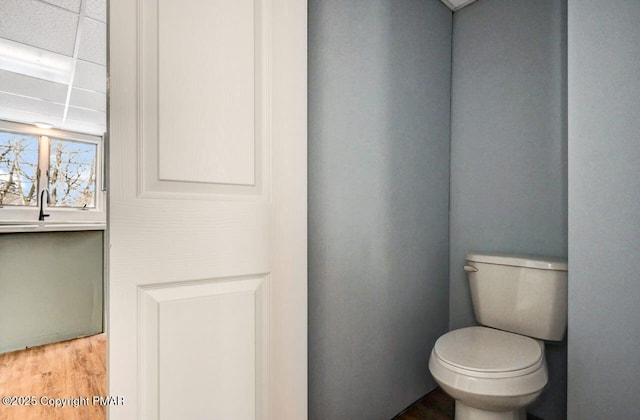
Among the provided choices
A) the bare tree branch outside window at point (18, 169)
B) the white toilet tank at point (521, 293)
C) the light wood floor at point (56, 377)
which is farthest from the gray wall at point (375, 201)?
the bare tree branch outside window at point (18, 169)

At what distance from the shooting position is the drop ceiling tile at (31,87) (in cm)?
248

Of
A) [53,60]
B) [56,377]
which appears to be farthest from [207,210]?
[53,60]

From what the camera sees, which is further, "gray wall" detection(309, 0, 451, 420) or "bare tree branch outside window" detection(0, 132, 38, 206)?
"bare tree branch outside window" detection(0, 132, 38, 206)

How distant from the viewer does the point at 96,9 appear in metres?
1.67

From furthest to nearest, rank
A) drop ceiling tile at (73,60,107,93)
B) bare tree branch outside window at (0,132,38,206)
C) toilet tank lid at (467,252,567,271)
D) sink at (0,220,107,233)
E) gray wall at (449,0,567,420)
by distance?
bare tree branch outside window at (0,132,38,206), sink at (0,220,107,233), drop ceiling tile at (73,60,107,93), gray wall at (449,0,567,420), toilet tank lid at (467,252,567,271)

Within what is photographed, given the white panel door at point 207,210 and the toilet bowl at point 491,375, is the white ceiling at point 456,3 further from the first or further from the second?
the toilet bowl at point 491,375

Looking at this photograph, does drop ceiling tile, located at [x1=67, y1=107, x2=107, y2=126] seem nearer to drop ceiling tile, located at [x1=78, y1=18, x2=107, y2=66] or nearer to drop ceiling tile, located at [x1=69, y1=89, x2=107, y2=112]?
drop ceiling tile, located at [x1=69, y1=89, x2=107, y2=112]

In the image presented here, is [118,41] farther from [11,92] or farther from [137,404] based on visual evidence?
[11,92]

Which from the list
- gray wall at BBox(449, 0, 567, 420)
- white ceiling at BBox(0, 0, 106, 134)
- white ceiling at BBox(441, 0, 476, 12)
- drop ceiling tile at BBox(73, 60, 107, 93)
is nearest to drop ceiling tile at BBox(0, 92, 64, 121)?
white ceiling at BBox(0, 0, 106, 134)

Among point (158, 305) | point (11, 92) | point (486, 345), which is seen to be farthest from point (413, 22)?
point (11, 92)

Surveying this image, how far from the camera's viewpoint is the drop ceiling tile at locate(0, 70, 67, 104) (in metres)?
2.48

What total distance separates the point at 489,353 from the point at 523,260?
1.52ft

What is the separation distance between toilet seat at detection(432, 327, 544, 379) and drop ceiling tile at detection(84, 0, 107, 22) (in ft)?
7.12

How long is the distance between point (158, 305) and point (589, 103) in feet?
5.11
